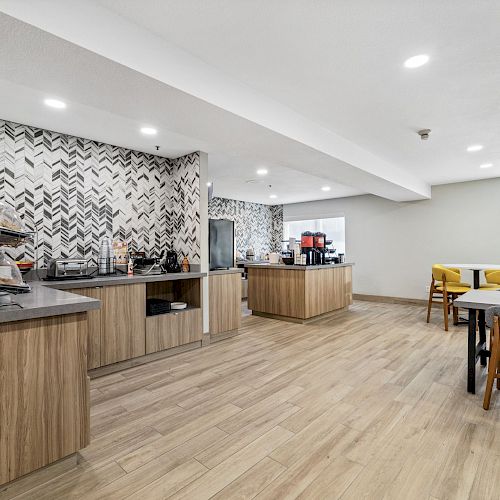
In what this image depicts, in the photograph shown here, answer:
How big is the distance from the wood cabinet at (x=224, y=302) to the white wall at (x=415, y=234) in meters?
4.30

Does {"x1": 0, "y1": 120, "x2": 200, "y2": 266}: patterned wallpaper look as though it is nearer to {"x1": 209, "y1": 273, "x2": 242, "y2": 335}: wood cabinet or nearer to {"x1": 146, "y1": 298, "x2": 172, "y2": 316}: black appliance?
{"x1": 209, "y1": 273, "x2": 242, "y2": 335}: wood cabinet

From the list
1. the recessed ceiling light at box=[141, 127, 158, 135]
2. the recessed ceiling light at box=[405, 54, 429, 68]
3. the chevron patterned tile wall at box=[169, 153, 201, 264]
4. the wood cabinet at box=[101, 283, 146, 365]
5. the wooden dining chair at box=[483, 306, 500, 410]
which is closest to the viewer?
the recessed ceiling light at box=[405, 54, 429, 68]

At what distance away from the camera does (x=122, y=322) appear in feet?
10.4

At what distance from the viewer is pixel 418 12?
5.64 feet

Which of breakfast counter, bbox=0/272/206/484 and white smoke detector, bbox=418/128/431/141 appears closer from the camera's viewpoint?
breakfast counter, bbox=0/272/206/484

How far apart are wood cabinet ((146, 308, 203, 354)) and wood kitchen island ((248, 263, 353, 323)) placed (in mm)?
1799

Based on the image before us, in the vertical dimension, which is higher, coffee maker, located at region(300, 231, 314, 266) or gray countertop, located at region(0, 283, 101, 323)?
coffee maker, located at region(300, 231, 314, 266)

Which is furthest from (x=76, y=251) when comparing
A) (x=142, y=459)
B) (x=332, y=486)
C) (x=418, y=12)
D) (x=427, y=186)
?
(x=427, y=186)

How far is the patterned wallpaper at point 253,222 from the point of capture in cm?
792

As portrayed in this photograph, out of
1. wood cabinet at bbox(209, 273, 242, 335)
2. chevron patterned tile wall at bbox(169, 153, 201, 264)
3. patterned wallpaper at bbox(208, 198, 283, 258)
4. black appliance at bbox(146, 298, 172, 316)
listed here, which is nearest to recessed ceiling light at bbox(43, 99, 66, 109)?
chevron patterned tile wall at bbox(169, 153, 201, 264)

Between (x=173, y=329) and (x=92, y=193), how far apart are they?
179cm

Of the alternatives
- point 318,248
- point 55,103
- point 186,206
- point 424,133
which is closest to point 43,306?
point 55,103

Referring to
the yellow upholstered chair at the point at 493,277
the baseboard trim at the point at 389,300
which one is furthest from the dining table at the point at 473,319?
the baseboard trim at the point at 389,300

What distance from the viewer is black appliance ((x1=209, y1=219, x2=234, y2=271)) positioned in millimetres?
4453
